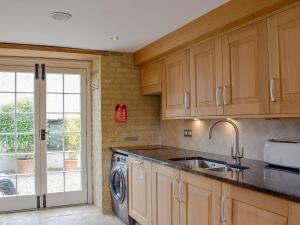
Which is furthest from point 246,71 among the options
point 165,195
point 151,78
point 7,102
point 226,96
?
point 7,102

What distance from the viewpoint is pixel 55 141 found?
4.61 m

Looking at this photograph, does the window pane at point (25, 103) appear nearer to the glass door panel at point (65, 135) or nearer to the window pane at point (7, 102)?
the window pane at point (7, 102)

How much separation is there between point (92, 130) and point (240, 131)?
2426 millimetres

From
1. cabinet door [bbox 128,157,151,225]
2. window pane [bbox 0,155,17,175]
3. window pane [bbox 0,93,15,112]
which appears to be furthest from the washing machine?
window pane [bbox 0,93,15,112]

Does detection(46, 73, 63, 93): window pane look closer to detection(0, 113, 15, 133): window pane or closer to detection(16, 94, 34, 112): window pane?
detection(16, 94, 34, 112): window pane

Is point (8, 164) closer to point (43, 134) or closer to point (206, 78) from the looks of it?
point (43, 134)

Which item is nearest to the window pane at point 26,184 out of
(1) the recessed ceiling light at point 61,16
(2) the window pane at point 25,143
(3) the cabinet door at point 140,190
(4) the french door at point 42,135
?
(4) the french door at point 42,135

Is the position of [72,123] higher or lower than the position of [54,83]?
lower

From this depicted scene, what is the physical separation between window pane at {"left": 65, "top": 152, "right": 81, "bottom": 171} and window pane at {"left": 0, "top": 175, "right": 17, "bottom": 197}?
0.74m

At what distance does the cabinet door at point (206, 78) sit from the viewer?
2826mm

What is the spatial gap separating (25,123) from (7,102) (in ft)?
1.25

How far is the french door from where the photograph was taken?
4387mm

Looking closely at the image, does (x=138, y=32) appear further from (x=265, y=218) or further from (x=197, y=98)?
(x=265, y=218)

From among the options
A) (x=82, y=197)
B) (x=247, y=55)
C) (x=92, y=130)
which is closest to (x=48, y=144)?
(x=92, y=130)
